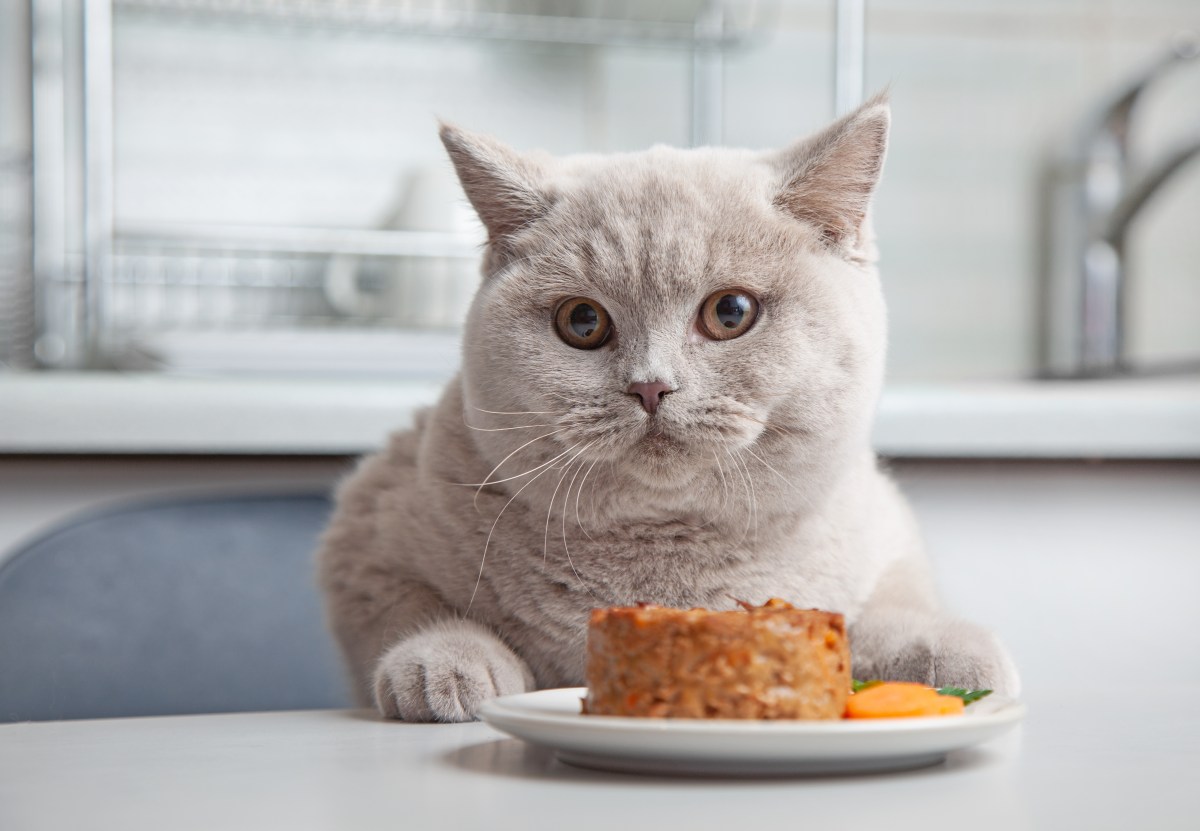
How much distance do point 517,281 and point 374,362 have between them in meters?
0.94

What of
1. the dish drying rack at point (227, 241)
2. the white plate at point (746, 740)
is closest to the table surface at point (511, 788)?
the white plate at point (746, 740)

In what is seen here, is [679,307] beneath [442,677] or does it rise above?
above

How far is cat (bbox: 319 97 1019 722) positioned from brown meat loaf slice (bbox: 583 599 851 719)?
23 cm

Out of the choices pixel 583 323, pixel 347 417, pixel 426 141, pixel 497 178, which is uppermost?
pixel 426 141

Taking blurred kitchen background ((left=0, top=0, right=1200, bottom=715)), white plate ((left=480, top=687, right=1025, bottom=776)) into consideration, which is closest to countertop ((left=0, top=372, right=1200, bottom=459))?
blurred kitchen background ((left=0, top=0, right=1200, bottom=715))

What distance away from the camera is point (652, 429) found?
0.78m

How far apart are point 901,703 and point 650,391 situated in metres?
0.27

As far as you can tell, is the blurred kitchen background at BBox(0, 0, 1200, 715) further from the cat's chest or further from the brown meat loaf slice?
the brown meat loaf slice

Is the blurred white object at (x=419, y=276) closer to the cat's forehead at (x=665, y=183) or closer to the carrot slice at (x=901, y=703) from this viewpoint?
the cat's forehead at (x=665, y=183)

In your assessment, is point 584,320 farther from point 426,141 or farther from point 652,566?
point 426,141

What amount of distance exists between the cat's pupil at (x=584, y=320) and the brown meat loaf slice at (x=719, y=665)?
299 millimetres

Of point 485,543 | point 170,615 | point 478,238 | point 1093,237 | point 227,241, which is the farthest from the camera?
point 1093,237

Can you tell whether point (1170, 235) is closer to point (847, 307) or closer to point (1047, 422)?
point (1047, 422)

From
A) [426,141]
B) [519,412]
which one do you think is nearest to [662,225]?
[519,412]
